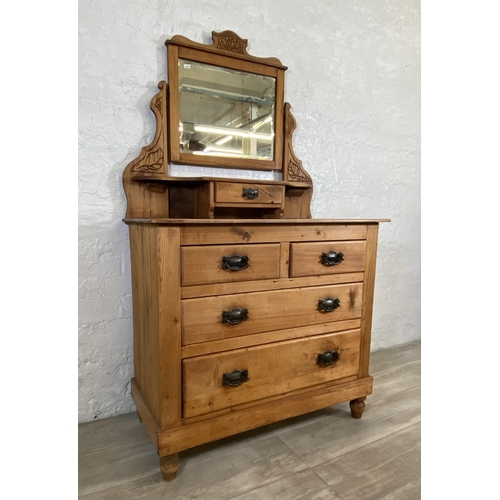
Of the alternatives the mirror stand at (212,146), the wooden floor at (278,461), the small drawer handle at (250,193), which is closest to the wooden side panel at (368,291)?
the wooden floor at (278,461)

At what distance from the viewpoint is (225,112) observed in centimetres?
197

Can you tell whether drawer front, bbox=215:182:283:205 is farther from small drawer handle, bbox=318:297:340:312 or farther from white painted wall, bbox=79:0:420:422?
small drawer handle, bbox=318:297:340:312

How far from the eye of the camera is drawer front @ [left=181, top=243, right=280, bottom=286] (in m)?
1.37

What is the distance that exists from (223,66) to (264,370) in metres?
1.60

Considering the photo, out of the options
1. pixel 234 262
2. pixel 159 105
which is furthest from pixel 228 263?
pixel 159 105

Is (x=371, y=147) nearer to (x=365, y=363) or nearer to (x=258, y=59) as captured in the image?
(x=258, y=59)

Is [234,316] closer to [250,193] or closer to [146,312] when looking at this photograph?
[146,312]

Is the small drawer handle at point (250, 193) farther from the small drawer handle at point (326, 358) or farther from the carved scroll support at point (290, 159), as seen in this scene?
the small drawer handle at point (326, 358)

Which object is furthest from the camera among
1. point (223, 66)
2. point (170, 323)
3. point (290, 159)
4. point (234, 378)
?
point (290, 159)

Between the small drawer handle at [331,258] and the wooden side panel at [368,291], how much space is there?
19 cm

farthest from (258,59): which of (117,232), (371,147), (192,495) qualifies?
(192,495)
